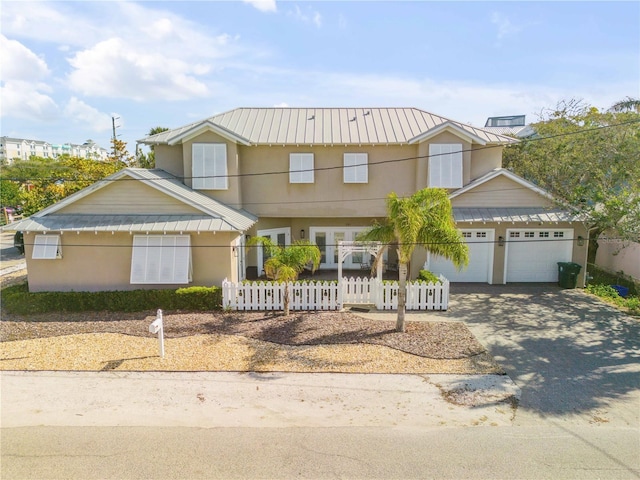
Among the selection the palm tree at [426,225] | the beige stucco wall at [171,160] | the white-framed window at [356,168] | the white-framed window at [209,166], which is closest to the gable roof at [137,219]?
the white-framed window at [209,166]

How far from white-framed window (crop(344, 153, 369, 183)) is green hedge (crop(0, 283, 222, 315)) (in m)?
Result: 7.87

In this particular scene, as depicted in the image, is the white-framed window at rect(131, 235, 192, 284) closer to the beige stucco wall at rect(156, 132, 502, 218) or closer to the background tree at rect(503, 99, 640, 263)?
the beige stucco wall at rect(156, 132, 502, 218)

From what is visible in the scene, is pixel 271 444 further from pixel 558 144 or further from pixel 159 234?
pixel 558 144

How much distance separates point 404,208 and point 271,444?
681cm

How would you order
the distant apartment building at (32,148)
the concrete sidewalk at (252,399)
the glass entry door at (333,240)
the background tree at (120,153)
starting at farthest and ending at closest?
the distant apartment building at (32,148) < the background tree at (120,153) < the glass entry door at (333,240) < the concrete sidewalk at (252,399)

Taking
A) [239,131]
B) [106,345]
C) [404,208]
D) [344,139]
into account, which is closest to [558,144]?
[344,139]

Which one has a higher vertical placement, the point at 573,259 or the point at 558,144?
the point at 558,144

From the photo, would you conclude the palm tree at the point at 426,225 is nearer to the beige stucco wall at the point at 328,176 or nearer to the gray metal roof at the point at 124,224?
the gray metal roof at the point at 124,224

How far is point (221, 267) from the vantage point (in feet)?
49.5

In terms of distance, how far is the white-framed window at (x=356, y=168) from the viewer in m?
18.3

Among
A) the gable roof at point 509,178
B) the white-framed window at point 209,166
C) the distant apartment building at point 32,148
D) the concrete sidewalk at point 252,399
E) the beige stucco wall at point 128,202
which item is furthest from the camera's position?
the distant apartment building at point 32,148

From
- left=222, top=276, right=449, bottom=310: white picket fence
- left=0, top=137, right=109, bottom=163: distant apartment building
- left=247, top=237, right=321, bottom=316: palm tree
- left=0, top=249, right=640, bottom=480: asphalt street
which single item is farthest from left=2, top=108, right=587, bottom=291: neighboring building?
left=0, top=137, right=109, bottom=163: distant apartment building

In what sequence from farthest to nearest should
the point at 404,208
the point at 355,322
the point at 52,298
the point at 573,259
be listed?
the point at 573,259 → the point at 52,298 → the point at 355,322 → the point at 404,208

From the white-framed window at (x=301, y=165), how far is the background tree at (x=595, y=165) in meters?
9.52
